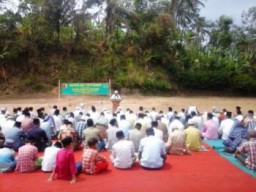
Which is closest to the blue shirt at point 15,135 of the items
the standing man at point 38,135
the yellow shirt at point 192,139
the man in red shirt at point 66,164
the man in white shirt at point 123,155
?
the standing man at point 38,135

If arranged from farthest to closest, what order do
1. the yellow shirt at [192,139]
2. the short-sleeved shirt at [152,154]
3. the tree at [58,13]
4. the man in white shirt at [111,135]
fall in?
the tree at [58,13] → the yellow shirt at [192,139] → the man in white shirt at [111,135] → the short-sleeved shirt at [152,154]

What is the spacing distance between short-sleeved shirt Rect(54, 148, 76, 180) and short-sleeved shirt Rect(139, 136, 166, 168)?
59.1 inches

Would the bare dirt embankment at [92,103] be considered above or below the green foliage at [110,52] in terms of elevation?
below

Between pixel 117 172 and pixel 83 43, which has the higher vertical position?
pixel 83 43

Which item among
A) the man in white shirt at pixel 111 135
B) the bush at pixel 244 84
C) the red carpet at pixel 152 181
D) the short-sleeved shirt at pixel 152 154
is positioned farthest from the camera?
the bush at pixel 244 84

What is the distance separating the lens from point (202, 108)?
19.5 meters

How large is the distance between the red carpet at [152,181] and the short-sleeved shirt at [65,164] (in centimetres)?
16

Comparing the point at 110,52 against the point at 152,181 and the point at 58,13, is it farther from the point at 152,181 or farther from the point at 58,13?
the point at 152,181

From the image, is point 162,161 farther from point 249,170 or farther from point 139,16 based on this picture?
point 139,16

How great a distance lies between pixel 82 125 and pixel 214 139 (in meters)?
4.04

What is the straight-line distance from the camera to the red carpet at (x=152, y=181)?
18.9 ft

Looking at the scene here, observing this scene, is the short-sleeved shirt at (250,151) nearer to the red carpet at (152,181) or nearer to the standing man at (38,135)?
the red carpet at (152,181)

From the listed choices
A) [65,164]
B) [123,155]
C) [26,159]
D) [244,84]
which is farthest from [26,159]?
[244,84]

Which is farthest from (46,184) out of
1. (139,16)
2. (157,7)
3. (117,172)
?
(157,7)
